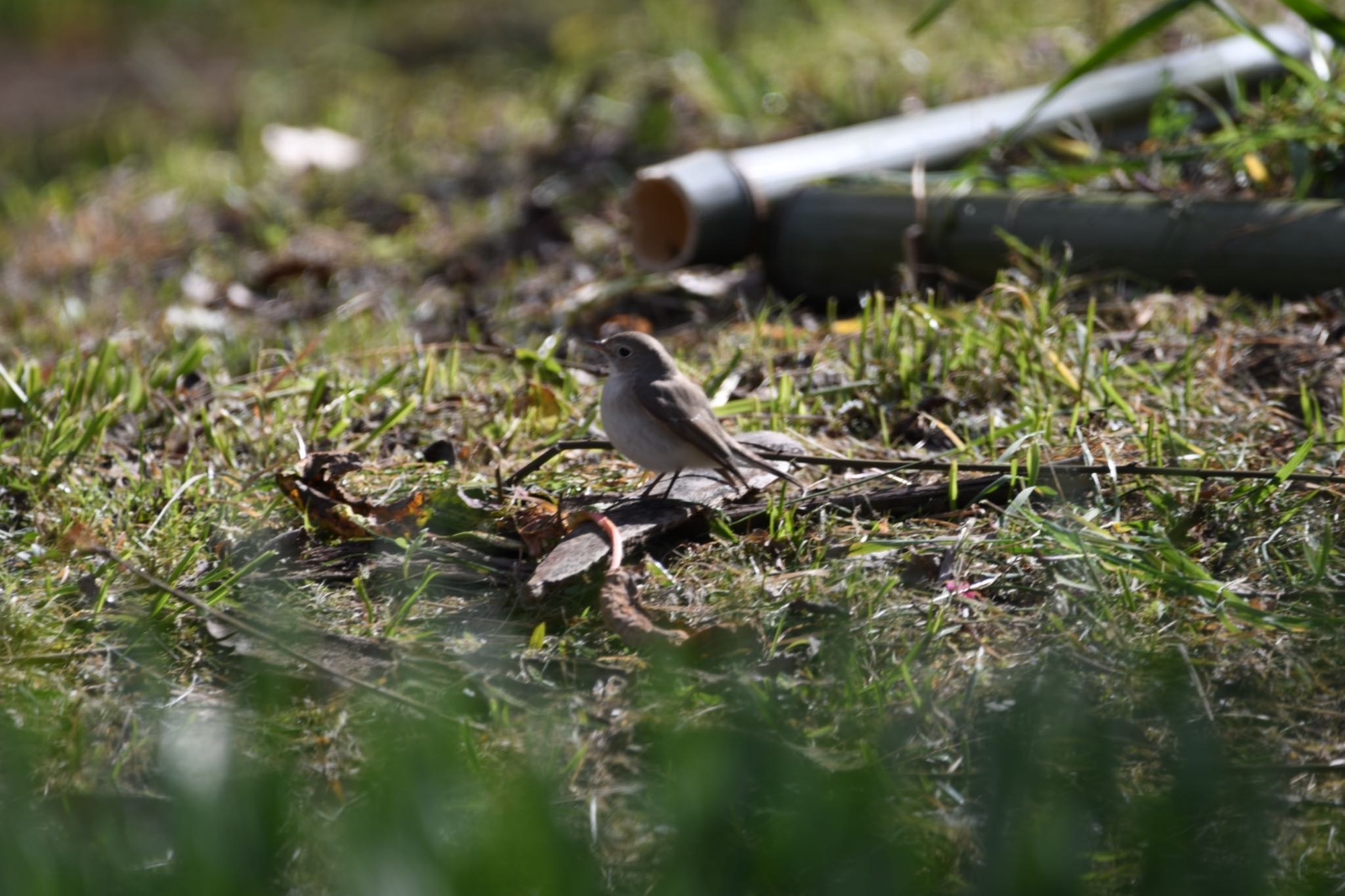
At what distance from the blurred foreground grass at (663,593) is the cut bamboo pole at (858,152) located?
19 cm

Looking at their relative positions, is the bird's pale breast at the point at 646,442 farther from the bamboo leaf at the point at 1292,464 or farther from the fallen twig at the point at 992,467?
the bamboo leaf at the point at 1292,464

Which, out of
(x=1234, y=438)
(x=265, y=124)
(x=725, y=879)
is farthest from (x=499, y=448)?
(x=265, y=124)

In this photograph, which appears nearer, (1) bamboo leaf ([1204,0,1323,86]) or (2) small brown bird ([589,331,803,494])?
(2) small brown bird ([589,331,803,494])

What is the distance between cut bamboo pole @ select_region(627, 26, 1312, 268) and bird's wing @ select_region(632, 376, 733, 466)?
1.75 meters

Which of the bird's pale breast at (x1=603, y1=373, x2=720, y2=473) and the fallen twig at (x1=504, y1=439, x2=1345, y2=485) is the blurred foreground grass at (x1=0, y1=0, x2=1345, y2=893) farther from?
the bird's pale breast at (x1=603, y1=373, x2=720, y2=473)

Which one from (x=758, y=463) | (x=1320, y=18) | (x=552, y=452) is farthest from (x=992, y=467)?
(x=1320, y=18)

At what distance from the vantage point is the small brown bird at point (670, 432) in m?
3.16

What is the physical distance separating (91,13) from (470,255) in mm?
8159

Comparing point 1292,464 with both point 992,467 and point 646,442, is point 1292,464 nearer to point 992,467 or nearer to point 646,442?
point 992,467

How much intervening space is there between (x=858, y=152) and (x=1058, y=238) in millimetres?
1090

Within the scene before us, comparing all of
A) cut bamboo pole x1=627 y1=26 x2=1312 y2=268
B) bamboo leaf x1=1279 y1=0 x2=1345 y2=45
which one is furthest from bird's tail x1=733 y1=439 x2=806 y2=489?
bamboo leaf x1=1279 y1=0 x2=1345 y2=45

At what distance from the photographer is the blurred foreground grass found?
148cm

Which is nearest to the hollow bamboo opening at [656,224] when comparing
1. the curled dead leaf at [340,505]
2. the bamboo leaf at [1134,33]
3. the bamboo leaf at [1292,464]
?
the bamboo leaf at [1134,33]

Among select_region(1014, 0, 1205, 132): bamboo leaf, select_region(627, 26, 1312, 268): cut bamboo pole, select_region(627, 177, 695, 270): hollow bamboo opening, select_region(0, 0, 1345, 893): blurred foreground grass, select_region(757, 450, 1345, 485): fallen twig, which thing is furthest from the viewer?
select_region(627, 177, 695, 270): hollow bamboo opening
